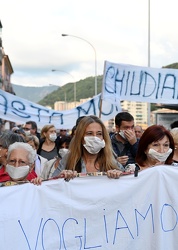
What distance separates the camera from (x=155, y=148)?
3652mm

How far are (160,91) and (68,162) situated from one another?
484cm

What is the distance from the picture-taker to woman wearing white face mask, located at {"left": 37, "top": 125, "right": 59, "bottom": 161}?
6797 mm

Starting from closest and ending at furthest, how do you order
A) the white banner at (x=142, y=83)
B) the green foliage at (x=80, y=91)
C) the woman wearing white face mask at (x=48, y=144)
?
the woman wearing white face mask at (x=48, y=144)
the white banner at (x=142, y=83)
the green foliage at (x=80, y=91)

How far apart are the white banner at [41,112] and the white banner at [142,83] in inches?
12.2

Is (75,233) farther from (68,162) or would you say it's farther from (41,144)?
(41,144)

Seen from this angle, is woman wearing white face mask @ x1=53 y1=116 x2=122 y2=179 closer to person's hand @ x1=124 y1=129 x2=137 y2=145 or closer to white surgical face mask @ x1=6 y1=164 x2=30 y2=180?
white surgical face mask @ x1=6 y1=164 x2=30 y2=180

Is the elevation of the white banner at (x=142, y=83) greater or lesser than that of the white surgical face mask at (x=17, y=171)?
greater

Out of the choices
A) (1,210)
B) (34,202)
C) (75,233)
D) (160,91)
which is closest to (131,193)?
(75,233)

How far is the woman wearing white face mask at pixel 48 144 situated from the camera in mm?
6797

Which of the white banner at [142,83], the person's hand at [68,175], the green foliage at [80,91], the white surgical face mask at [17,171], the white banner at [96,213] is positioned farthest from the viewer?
the green foliage at [80,91]

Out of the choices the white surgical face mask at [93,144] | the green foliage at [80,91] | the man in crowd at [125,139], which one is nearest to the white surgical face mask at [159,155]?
the white surgical face mask at [93,144]

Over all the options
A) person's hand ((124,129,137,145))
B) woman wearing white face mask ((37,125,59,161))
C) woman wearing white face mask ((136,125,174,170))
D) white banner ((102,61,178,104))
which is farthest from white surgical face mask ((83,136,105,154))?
white banner ((102,61,178,104))

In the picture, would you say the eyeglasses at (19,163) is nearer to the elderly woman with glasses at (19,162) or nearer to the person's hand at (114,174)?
the elderly woman with glasses at (19,162)

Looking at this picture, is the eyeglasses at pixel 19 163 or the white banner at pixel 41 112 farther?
the white banner at pixel 41 112
